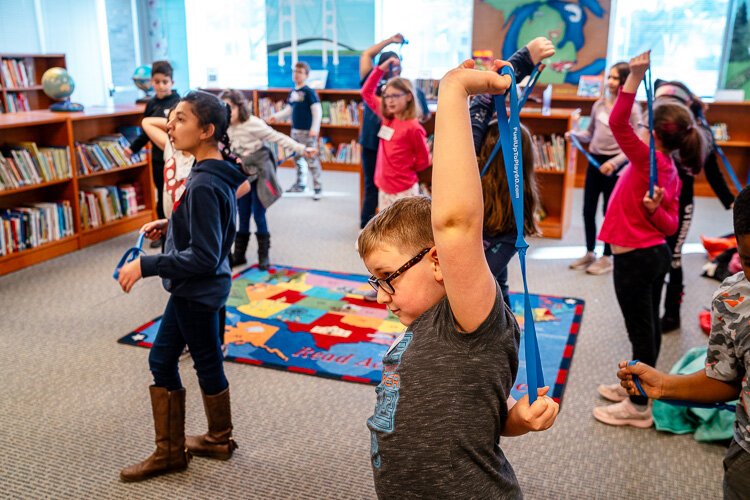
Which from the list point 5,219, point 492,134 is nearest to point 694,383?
point 492,134

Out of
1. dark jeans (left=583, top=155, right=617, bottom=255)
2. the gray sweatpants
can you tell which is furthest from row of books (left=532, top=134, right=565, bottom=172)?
the gray sweatpants

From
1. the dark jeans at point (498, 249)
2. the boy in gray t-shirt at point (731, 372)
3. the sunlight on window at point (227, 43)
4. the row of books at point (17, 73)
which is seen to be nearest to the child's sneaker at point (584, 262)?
the dark jeans at point (498, 249)

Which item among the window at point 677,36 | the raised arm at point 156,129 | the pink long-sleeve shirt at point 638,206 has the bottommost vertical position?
the pink long-sleeve shirt at point 638,206

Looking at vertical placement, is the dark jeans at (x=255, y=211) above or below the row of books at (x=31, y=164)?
below

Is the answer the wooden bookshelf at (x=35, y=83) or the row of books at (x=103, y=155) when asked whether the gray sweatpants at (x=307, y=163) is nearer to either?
the row of books at (x=103, y=155)

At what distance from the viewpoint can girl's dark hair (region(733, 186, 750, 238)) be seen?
1.22 m

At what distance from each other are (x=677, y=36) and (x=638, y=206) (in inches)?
256

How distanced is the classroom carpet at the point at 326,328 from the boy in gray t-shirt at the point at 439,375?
6.39 ft

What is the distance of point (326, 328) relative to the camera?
3795 millimetres

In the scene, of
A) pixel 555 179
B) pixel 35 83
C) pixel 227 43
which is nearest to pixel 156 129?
pixel 555 179

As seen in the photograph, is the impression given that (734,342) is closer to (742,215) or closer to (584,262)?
(742,215)

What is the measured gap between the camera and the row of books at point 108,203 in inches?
214

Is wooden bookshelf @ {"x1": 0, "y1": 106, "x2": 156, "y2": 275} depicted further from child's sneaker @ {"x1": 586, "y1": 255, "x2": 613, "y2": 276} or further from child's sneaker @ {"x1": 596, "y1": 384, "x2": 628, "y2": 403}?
child's sneaker @ {"x1": 596, "y1": 384, "x2": 628, "y2": 403}

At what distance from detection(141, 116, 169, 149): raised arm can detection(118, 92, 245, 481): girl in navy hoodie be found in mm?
697
